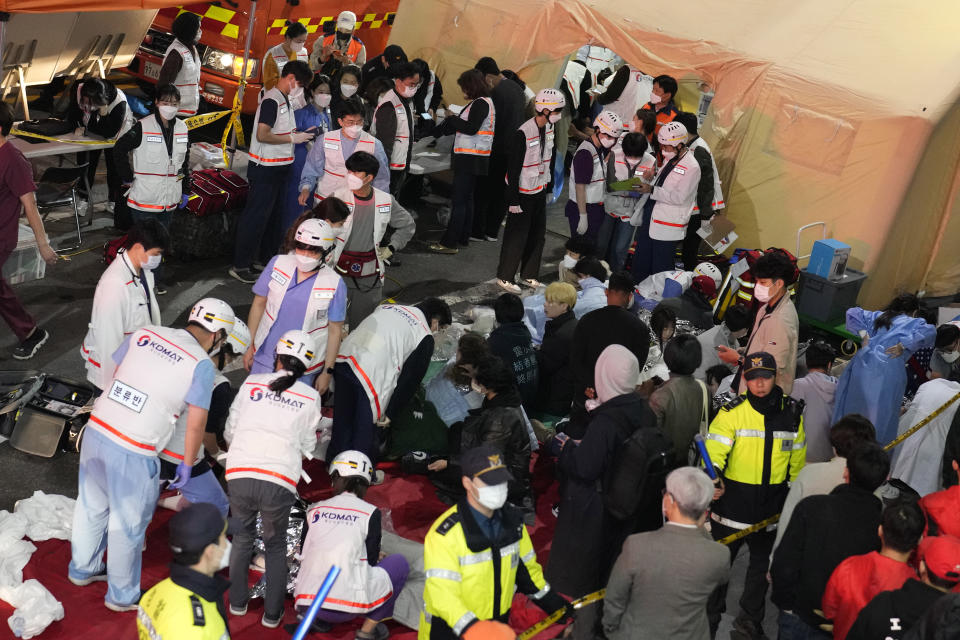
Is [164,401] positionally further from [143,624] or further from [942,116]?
[942,116]

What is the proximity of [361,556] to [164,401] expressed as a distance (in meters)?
1.27

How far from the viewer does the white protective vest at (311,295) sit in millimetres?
6395

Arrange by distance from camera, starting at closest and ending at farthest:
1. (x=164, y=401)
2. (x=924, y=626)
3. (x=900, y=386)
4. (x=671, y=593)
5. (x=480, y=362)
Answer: (x=924, y=626) < (x=671, y=593) < (x=164, y=401) < (x=480, y=362) < (x=900, y=386)

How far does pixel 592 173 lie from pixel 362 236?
10.3ft

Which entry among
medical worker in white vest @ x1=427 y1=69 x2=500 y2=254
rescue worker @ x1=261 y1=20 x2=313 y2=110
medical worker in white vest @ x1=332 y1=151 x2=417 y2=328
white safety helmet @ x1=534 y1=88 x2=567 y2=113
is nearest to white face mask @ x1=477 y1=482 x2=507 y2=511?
medical worker in white vest @ x1=332 y1=151 x2=417 y2=328

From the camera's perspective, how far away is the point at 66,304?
8562 mm

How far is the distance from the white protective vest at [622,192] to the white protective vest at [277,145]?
124 inches

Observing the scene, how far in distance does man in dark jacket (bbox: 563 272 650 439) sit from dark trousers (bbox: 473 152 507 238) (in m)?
4.71

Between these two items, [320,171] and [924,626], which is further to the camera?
[320,171]

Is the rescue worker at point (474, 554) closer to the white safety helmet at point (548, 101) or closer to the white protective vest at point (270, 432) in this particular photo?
the white protective vest at point (270, 432)

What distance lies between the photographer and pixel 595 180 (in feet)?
33.0

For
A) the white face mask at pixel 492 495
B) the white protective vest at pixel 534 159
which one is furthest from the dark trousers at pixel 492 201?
the white face mask at pixel 492 495

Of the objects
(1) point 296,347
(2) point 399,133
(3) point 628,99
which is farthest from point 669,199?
(1) point 296,347

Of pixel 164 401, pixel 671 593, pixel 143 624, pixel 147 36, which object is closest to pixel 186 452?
pixel 164 401
